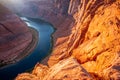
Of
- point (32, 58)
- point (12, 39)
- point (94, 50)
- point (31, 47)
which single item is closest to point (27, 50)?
point (31, 47)

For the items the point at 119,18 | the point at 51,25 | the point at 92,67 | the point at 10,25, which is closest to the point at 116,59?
the point at 92,67

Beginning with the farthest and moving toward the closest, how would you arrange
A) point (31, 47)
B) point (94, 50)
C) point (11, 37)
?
point (31, 47), point (11, 37), point (94, 50)

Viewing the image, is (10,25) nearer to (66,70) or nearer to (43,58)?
(43,58)

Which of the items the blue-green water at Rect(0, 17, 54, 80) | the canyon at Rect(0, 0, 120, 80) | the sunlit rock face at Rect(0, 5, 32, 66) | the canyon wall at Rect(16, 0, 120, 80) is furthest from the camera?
the sunlit rock face at Rect(0, 5, 32, 66)

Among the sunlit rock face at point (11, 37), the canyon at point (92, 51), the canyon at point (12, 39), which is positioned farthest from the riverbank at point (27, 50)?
the canyon at point (92, 51)

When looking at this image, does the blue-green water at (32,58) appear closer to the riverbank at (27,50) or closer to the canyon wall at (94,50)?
the riverbank at (27,50)

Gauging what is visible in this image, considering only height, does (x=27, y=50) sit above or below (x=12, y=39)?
below

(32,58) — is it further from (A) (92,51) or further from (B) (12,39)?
(A) (92,51)

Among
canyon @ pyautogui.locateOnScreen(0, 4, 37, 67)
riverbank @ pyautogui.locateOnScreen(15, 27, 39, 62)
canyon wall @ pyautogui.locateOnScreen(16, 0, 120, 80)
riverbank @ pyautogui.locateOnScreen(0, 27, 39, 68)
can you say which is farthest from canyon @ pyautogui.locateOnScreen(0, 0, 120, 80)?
canyon @ pyautogui.locateOnScreen(0, 4, 37, 67)

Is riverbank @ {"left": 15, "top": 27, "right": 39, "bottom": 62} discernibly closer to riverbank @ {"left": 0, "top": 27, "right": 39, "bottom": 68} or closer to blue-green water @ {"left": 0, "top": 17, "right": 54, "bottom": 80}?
riverbank @ {"left": 0, "top": 27, "right": 39, "bottom": 68}
